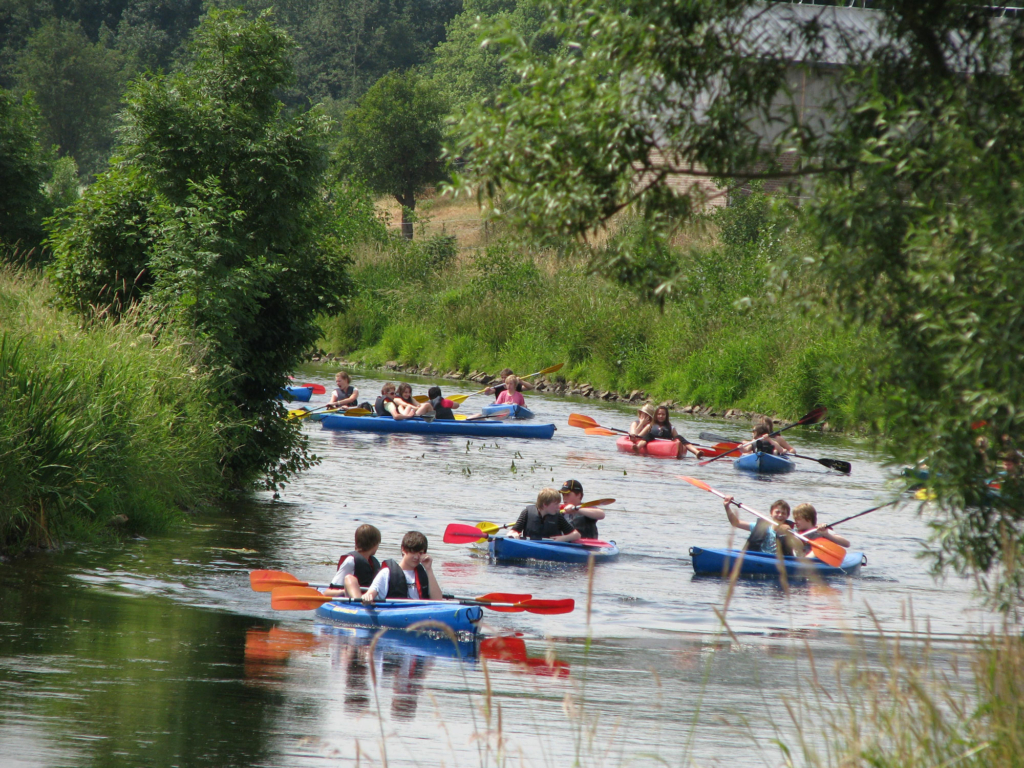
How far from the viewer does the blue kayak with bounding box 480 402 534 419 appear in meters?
23.7

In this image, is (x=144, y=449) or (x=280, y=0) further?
(x=280, y=0)

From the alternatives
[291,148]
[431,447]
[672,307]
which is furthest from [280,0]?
[291,148]

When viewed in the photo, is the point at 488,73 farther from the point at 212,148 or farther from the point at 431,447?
the point at 212,148

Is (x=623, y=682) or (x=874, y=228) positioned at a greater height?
(x=874, y=228)

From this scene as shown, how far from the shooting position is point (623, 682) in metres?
7.92

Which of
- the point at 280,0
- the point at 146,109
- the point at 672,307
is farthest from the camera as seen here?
the point at 280,0

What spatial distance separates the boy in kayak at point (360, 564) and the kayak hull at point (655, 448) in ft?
37.5

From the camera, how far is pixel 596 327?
104 ft

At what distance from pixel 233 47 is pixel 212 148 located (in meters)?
1.23

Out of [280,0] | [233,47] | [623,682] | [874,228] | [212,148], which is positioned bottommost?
[623,682]

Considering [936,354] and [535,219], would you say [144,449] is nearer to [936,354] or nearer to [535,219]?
[535,219]

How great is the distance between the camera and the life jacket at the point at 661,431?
21.0m

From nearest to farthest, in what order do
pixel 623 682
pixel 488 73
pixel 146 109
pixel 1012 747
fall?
pixel 1012 747, pixel 623 682, pixel 146 109, pixel 488 73

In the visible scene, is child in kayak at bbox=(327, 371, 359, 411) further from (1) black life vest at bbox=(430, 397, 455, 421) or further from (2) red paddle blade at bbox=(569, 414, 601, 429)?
(2) red paddle blade at bbox=(569, 414, 601, 429)
